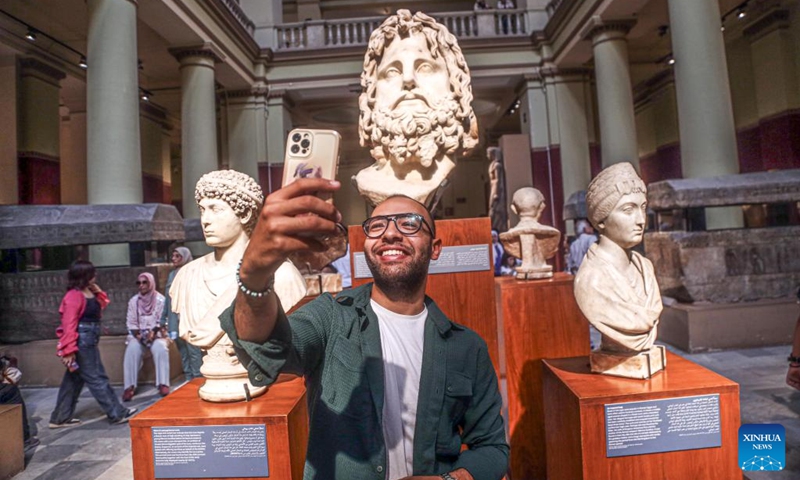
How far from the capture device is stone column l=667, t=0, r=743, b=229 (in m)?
5.80

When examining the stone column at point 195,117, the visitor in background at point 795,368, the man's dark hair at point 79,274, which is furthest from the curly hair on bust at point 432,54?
the stone column at point 195,117

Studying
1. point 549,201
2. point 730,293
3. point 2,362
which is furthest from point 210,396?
point 549,201

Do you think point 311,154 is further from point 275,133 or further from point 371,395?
point 275,133

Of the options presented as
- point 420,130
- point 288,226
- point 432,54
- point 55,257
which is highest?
point 432,54

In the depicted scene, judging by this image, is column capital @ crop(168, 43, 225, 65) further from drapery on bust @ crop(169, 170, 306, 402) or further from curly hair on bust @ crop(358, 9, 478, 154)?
drapery on bust @ crop(169, 170, 306, 402)

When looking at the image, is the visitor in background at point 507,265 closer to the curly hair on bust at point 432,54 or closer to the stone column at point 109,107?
the curly hair on bust at point 432,54

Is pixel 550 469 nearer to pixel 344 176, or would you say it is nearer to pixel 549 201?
pixel 549 201

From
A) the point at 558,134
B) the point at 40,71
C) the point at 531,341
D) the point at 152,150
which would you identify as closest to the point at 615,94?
the point at 558,134

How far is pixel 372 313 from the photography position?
1369mm

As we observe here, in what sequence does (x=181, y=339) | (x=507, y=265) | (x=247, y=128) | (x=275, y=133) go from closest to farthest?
(x=181, y=339)
(x=507, y=265)
(x=247, y=128)
(x=275, y=133)

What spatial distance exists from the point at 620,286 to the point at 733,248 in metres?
4.16

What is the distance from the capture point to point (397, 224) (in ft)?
4.33

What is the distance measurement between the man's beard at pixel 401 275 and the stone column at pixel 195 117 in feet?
27.3

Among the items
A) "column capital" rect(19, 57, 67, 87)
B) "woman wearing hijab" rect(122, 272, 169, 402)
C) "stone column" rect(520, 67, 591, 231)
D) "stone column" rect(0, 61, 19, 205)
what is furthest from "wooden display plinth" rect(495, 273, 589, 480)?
"column capital" rect(19, 57, 67, 87)
